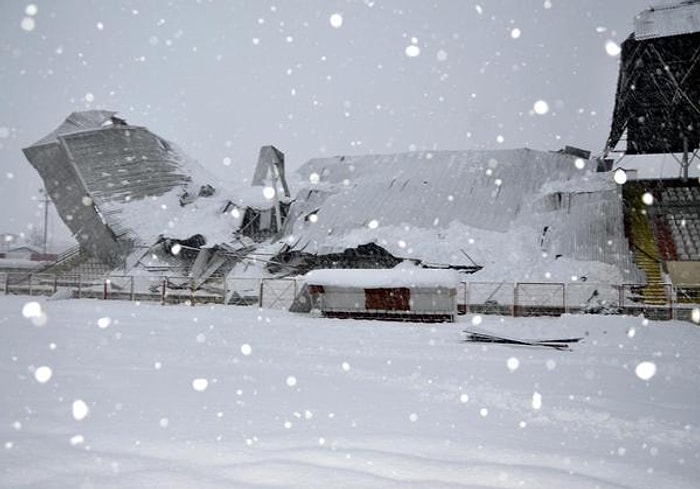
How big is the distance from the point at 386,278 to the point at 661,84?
60.3 feet

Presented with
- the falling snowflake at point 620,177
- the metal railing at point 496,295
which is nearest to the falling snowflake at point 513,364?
the metal railing at point 496,295

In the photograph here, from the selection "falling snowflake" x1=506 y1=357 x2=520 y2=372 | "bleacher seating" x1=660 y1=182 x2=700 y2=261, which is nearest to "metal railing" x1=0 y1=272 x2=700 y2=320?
"bleacher seating" x1=660 y1=182 x2=700 y2=261

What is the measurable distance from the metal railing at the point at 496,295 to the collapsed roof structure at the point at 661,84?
35.4ft

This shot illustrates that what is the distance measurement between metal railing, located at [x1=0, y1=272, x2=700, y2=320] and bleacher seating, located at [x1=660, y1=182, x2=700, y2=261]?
2.92 metres

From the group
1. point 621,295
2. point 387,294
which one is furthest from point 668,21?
point 387,294

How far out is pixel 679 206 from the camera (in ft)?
76.6

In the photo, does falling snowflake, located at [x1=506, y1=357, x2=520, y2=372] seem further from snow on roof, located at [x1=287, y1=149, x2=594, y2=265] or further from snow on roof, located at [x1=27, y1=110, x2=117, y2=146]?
snow on roof, located at [x1=27, y1=110, x2=117, y2=146]

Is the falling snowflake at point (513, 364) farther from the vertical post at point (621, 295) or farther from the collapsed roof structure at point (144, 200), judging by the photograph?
the collapsed roof structure at point (144, 200)

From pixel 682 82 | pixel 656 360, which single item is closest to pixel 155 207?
pixel 656 360

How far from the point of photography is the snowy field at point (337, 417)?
9.93 feet

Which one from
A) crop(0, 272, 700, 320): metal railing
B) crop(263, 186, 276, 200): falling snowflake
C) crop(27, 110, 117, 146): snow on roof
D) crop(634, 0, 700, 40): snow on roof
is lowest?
crop(0, 272, 700, 320): metal railing

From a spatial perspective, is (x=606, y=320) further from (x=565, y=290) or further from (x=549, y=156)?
(x=549, y=156)

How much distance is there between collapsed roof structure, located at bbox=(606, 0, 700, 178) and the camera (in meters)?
21.0

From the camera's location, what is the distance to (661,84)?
23203mm
